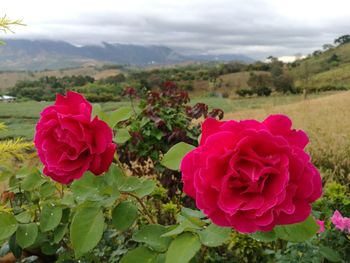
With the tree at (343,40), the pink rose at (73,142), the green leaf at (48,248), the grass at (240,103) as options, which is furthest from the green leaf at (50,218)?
the tree at (343,40)

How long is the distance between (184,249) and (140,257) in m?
0.21

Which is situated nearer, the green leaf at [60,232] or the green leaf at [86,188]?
the green leaf at [86,188]

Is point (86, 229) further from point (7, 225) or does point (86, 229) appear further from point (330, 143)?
point (330, 143)

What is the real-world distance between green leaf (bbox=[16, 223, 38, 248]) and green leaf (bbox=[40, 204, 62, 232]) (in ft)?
0.20

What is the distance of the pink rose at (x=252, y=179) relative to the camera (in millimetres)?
895

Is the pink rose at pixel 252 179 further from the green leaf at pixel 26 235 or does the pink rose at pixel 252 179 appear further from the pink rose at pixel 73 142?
the green leaf at pixel 26 235

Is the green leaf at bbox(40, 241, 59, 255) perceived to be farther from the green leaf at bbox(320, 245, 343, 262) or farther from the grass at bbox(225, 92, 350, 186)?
the grass at bbox(225, 92, 350, 186)

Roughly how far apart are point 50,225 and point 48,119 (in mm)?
382

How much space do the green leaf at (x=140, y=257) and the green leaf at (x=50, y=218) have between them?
1.15 ft

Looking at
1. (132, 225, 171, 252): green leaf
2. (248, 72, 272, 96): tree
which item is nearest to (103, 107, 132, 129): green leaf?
(132, 225, 171, 252): green leaf

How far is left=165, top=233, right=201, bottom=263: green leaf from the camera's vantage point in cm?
102

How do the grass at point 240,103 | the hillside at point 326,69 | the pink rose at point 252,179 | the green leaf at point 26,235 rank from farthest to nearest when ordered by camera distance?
1. the hillside at point 326,69
2. the grass at point 240,103
3. the green leaf at point 26,235
4. the pink rose at point 252,179

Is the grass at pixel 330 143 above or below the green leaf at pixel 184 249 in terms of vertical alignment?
below

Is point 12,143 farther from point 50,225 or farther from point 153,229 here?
point 153,229
